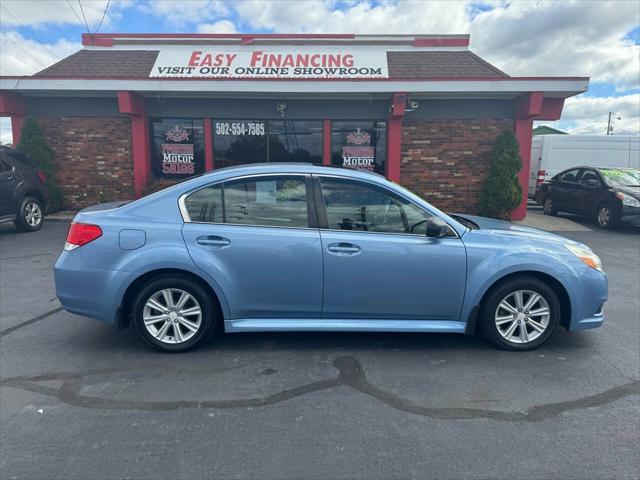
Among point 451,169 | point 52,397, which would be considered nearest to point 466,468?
point 52,397

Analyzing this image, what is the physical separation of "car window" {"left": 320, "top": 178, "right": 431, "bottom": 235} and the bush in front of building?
7997mm

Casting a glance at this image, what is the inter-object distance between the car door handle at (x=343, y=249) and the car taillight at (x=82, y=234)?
192 centimetres

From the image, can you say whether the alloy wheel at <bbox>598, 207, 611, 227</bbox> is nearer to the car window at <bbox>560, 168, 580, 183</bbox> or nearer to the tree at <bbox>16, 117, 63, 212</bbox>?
the car window at <bbox>560, 168, 580, 183</bbox>

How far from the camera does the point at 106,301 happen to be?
3.70m

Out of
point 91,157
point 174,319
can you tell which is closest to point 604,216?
point 174,319

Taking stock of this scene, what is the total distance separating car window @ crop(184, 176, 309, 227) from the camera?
3793 mm

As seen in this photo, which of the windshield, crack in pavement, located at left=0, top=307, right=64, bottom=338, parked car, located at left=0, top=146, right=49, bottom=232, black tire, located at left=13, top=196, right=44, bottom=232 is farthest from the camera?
the windshield

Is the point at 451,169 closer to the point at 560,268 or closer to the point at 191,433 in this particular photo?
the point at 560,268

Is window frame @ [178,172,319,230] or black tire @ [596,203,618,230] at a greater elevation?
window frame @ [178,172,319,230]

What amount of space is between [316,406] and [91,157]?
36.4 ft

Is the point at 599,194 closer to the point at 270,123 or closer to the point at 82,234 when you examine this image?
the point at 270,123

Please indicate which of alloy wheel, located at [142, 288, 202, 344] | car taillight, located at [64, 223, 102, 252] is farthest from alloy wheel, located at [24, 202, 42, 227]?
alloy wheel, located at [142, 288, 202, 344]

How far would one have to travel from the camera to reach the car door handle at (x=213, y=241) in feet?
12.1

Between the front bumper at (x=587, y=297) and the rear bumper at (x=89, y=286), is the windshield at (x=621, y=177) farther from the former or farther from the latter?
the rear bumper at (x=89, y=286)
